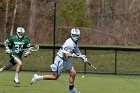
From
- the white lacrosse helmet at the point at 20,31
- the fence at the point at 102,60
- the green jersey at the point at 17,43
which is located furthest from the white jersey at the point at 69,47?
the fence at the point at 102,60

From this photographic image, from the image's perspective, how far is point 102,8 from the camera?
46812 mm

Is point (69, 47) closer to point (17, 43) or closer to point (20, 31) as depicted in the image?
point (20, 31)

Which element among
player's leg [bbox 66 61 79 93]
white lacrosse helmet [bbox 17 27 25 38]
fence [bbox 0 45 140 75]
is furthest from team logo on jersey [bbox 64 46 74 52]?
fence [bbox 0 45 140 75]

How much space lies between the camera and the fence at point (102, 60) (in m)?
27.5

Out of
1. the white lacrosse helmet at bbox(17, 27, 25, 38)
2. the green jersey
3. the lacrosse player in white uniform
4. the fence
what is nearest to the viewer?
the lacrosse player in white uniform

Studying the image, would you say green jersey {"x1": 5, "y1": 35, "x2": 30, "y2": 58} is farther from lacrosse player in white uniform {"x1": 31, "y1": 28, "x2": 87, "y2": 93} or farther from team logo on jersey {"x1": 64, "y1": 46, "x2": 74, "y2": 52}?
team logo on jersey {"x1": 64, "y1": 46, "x2": 74, "y2": 52}

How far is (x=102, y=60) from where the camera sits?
2978cm

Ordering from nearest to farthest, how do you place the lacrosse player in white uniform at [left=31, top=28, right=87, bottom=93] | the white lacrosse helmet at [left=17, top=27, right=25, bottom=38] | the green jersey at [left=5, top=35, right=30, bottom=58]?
the lacrosse player in white uniform at [left=31, top=28, right=87, bottom=93] < the white lacrosse helmet at [left=17, top=27, right=25, bottom=38] < the green jersey at [left=5, top=35, right=30, bottom=58]

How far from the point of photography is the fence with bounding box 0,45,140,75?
2750cm

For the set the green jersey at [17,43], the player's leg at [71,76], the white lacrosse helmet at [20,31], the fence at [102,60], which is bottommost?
the fence at [102,60]

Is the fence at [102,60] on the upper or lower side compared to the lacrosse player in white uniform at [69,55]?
lower

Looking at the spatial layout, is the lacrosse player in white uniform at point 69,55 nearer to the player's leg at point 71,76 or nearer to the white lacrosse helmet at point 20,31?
the player's leg at point 71,76

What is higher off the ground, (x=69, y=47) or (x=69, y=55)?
(x=69, y=47)

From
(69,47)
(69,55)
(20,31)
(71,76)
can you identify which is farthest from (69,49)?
(20,31)
